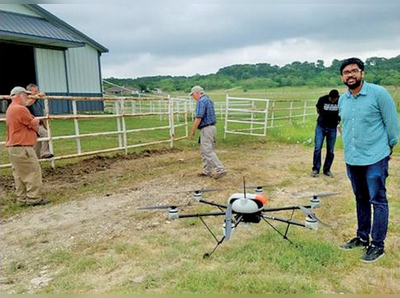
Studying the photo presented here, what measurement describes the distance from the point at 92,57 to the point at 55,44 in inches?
109

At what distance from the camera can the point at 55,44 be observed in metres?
15.7

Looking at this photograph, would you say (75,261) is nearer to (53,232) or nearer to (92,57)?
(53,232)

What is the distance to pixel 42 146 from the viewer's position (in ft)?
21.7

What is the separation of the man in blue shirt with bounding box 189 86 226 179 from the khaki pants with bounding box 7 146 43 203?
2407mm

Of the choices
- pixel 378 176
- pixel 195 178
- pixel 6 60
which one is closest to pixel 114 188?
pixel 195 178

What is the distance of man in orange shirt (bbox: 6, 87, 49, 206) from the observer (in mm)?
4402

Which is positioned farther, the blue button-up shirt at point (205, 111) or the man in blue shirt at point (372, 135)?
the blue button-up shirt at point (205, 111)

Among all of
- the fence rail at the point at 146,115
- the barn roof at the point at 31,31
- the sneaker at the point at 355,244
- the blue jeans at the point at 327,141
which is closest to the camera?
the sneaker at the point at 355,244

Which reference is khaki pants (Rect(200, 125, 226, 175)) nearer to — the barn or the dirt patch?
the dirt patch

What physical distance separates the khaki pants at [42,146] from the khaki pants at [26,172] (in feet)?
6.20

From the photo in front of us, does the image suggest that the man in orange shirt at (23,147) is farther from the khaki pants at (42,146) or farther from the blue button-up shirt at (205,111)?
the blue button-up shirt at (205,111)

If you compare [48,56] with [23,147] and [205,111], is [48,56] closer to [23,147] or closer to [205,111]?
[205,111]

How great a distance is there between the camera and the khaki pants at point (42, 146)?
6443 millimetres

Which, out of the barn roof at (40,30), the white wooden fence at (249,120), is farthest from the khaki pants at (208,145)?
the barn roof at (40,30)
